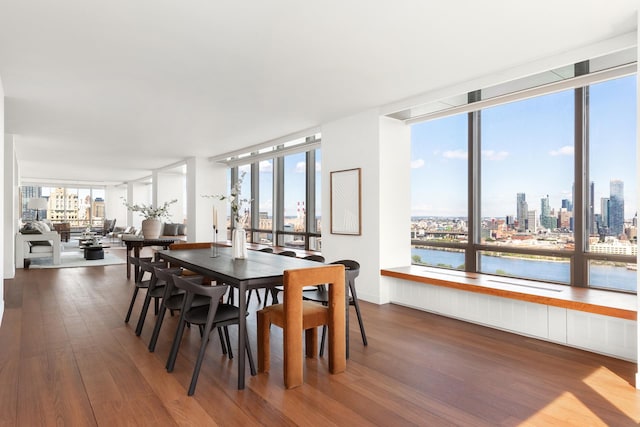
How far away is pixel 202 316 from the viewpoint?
9.53 feet

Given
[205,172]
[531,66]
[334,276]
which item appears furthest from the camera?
[205,172]

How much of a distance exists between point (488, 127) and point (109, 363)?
189 inches

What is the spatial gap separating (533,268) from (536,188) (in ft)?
3.01

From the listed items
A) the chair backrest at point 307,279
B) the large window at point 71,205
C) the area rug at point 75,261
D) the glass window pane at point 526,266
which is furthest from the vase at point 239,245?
the large window at point 71,205

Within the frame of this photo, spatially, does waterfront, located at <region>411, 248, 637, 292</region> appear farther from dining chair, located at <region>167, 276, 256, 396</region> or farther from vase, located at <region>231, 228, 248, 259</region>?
dining chair, located at <region>167, 276, 256, 396</region>

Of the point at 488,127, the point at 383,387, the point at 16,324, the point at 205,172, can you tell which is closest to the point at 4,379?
the point at 16,324

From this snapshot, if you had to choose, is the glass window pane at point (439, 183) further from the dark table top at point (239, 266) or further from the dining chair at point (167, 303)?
the dining chair at point (167, 303)

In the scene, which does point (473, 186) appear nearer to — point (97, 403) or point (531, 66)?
point (531, 66)

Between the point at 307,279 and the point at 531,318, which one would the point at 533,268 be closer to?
the point at 531,318

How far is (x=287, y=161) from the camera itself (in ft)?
28.7

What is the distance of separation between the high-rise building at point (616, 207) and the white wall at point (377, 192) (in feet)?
7.41

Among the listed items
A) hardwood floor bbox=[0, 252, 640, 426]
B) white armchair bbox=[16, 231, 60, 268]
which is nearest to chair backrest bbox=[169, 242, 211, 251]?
hardwood floor bbox=[0, 252, 640, 426]

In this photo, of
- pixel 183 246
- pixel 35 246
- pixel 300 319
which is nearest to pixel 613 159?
pixel 300 319

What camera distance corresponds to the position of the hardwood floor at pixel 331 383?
90.6 inches
